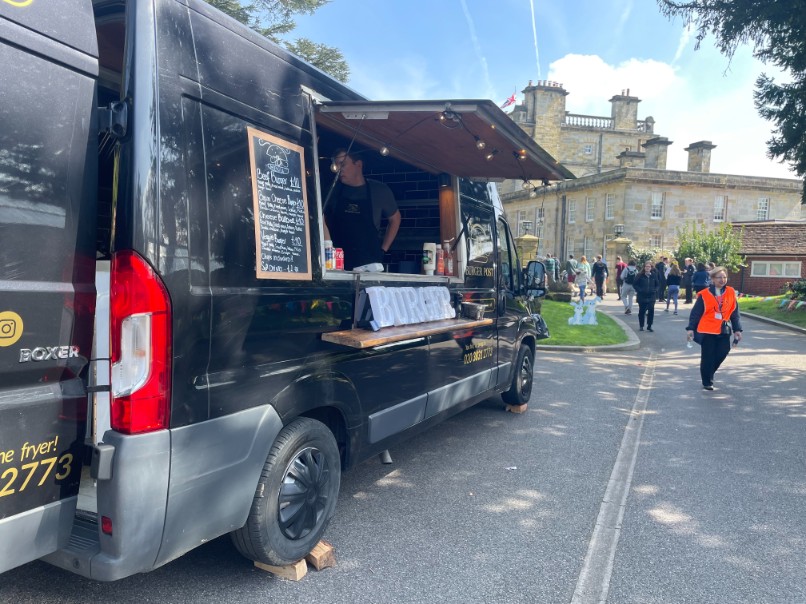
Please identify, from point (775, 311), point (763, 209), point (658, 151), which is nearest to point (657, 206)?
point (658, 151)

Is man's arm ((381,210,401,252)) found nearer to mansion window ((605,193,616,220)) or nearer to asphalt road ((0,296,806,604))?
asphalt road ((0,296,806,604))

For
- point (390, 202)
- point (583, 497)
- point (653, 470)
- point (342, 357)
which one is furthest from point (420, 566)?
point (390, 202)

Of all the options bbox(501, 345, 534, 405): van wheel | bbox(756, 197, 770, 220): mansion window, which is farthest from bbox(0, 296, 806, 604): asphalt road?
bbox(756, 197, 770, 220): mansion window

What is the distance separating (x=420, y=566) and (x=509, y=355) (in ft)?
10.6

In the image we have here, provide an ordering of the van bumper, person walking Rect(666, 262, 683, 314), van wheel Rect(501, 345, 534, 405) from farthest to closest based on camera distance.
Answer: person walking Rect(666, 262, 683, 314) < van wheel Rect(501, 345, 534, 405) < the van bumper

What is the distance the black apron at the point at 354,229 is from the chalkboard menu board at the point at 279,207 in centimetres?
174

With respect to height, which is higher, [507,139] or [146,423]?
[507,139]

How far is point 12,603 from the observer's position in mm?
2680

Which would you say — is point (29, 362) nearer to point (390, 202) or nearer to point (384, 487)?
point (384, 487)

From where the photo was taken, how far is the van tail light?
2285mm

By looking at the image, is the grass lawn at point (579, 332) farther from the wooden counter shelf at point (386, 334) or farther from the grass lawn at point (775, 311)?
the wooden counter shelf at point (386, 334)

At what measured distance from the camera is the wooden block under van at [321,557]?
3.16 m

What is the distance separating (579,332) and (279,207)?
11395 mm

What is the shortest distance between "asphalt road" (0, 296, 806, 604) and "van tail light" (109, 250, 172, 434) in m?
1.12
